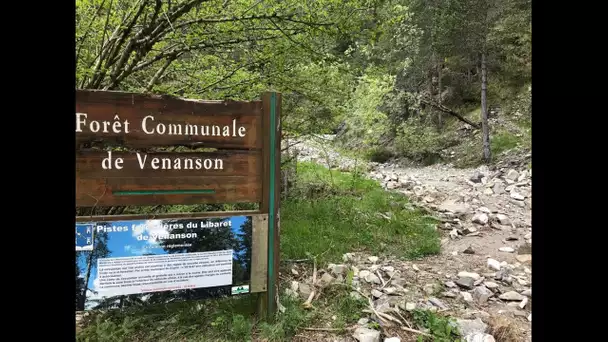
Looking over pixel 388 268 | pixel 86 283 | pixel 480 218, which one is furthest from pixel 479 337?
pixel 480 218

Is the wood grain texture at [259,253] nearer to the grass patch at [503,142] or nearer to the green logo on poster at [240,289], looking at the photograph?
the green logo on poster at [240,289]

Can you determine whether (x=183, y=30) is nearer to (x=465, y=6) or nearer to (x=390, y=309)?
(x=390, y=309)

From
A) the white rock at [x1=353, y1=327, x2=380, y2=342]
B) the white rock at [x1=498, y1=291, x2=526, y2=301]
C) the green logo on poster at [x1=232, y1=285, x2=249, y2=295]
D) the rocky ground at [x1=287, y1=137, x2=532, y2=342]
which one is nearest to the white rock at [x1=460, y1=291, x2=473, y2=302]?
the rocky ground at [x1=287, y1=137, x2=532, y2=342]

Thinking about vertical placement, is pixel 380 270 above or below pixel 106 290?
below

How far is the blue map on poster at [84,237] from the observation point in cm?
292

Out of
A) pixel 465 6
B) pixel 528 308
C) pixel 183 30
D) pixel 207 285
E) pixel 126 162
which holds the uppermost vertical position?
pixel 465 6

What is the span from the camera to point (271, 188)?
11.5ft

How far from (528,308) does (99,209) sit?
5.10m

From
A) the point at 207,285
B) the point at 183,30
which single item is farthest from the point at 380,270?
the point at 183,30

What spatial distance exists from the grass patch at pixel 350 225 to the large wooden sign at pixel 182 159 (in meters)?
1.84

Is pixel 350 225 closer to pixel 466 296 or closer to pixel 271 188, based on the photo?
pixel 466 296

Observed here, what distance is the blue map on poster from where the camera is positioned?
2.92 meters
